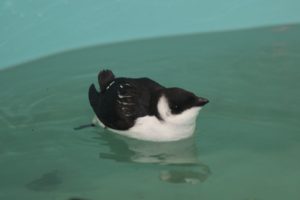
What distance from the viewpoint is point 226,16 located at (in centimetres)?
520

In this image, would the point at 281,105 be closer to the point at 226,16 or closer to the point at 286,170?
the point at 286,170

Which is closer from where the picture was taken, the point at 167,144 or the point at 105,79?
the point at 167,144

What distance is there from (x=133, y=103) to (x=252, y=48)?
1843 mm

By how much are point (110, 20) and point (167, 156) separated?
229cm

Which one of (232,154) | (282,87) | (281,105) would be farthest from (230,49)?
(232,154)

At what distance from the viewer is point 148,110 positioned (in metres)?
2.97

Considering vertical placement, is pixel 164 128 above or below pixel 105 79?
below

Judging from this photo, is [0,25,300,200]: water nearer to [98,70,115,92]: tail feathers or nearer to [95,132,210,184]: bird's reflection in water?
[95,132,210,184]: bird's reflection in water

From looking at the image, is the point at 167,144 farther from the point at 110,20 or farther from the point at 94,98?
the point at 110,20

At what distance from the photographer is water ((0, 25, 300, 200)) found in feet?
9.14

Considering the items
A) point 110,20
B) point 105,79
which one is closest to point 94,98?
point 105,79

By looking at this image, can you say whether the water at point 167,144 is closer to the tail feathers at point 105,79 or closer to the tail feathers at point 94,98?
the tail feathers at point 94,98

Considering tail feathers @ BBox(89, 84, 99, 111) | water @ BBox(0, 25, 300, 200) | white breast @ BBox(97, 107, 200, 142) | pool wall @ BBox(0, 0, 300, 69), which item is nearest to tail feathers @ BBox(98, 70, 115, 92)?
tail feathers @ BBox(89, 84, 99, 111)

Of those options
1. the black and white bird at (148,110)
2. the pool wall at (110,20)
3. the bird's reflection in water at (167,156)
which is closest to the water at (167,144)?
the bird's reflection in water at (167,156)
